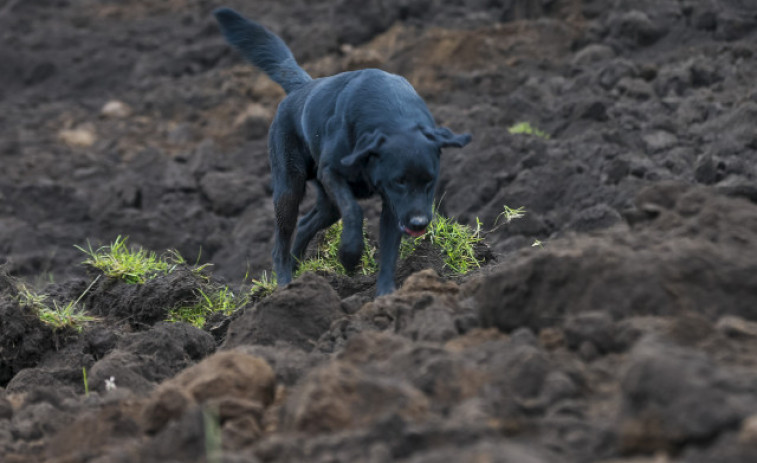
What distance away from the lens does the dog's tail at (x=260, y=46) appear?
24.5 ft

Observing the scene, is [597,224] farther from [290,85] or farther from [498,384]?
[498,384]

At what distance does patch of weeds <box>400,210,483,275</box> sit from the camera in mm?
6809

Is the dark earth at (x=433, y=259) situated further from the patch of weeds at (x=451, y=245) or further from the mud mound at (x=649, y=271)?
the patch of weeds at (x=451, y=245)

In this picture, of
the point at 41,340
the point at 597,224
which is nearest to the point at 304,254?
the point at 41,340

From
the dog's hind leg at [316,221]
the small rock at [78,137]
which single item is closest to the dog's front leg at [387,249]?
the dog's hind leg at [316,221]

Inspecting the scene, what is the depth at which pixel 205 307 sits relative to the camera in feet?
23.4

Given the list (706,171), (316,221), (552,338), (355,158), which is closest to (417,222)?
(355,158)

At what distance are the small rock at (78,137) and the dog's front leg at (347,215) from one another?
10741mm

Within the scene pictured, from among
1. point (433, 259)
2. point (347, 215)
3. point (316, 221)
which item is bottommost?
point (433, 259)

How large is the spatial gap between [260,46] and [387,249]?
2.17 metres

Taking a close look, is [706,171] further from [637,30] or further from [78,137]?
[78,137]

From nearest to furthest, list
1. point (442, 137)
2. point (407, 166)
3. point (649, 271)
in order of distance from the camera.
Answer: point (649, 271) → point (407, 166) → point (442, 137)

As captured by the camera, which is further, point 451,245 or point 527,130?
point 527,130

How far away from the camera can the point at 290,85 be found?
7.33 meters
